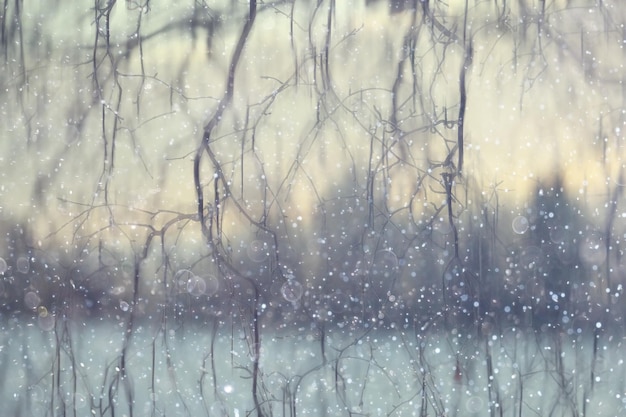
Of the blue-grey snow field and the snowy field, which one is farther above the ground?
the blue-grey snow field

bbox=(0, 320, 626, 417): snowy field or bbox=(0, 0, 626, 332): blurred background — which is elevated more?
bbox=(0, 0, 626, 332): blurred background

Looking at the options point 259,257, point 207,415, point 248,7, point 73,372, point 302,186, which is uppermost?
point 248,7

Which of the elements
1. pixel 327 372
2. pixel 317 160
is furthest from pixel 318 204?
pixel 327 372

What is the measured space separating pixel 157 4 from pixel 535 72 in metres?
0.79

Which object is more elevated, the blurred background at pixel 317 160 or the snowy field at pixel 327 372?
the blurred background at pixel 317 160

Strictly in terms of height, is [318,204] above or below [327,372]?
above

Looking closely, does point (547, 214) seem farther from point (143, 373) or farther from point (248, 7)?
point (143, 373)

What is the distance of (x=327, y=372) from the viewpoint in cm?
129

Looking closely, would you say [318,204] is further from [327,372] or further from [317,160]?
[327,372]

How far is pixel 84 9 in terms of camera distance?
1323 mm

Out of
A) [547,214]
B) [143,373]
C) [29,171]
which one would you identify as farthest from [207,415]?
[547,214]

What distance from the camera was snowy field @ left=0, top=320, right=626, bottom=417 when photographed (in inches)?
50.1

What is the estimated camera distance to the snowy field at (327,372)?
127 centimetres

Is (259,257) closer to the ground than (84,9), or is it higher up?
closer to the ground
